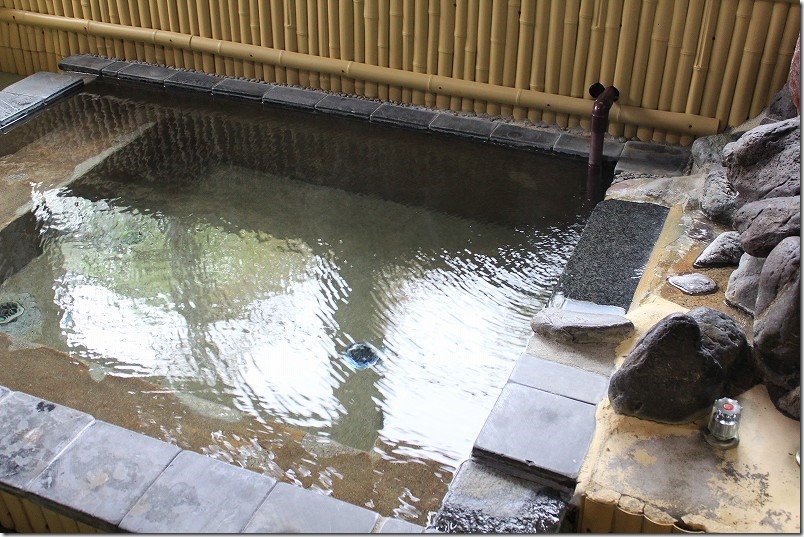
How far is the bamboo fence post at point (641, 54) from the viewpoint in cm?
534

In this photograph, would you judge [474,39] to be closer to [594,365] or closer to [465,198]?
[465,198]

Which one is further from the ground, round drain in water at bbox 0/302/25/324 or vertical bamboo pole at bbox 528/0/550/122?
vertical bamboo pole at bbox 528/0/550/122

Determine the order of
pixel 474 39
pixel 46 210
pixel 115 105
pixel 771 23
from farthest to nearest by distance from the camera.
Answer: pixel 115 105 < pixel 474 39 < pixel 46 210 < pixel 771 23

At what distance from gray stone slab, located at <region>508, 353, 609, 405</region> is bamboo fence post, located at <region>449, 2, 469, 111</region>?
2.94 m

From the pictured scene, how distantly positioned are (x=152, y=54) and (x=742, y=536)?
19.7 feet

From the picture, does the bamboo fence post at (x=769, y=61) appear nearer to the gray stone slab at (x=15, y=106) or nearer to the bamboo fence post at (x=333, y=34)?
the bamboo fence post at (x=333, y=34)

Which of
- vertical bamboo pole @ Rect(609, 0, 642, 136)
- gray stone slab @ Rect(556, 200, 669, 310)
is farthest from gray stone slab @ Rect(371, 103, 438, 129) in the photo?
gray stone slab @ Rect(556, 200, 669, 310)

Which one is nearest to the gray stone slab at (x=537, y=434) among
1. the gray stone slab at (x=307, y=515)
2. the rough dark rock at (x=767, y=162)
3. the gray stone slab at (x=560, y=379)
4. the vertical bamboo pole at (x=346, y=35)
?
the gray stone slab at (x=560, y=379)

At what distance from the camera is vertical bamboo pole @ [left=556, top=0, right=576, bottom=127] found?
18.2 ft

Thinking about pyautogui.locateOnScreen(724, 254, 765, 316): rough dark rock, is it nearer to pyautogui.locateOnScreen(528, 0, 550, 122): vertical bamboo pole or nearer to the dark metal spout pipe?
the dark metal spout pipe

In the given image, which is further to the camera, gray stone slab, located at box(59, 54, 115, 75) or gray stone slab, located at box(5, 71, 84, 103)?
gray stone slab, located at box(59, 54, 115, 75)

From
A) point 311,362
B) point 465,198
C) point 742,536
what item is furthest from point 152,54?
point 742,536

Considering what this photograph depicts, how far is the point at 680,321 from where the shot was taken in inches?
131

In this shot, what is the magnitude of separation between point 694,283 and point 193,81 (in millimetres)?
4408
